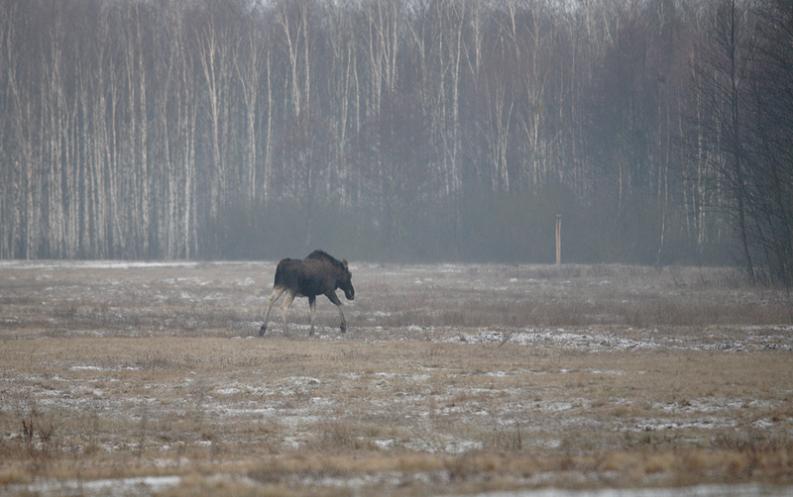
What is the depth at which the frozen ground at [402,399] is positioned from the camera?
10.3m

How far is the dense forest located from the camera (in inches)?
2509

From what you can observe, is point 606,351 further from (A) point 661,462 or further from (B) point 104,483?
(B) point 104,483

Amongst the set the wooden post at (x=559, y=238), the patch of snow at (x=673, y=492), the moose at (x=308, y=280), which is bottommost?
the patch of snow at (x=673, y=492)

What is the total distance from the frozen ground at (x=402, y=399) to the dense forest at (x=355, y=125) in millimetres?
31552

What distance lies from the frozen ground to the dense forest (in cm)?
3155

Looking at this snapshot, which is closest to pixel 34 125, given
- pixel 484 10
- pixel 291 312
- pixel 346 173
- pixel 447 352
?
pixel 346 173

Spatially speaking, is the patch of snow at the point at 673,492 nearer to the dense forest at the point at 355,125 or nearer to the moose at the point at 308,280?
the moose at the point at 308,280

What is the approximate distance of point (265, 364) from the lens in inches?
775

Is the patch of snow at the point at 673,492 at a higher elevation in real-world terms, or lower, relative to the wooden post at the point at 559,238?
lower

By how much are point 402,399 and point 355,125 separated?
59708 mm

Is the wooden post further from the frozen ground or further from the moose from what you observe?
the moose

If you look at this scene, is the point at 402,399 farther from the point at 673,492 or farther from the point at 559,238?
the point at 559,238

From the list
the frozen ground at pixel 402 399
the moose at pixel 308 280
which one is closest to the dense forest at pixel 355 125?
the frozen ground at pixel 402 399

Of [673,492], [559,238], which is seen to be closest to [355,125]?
→ [559,238]
